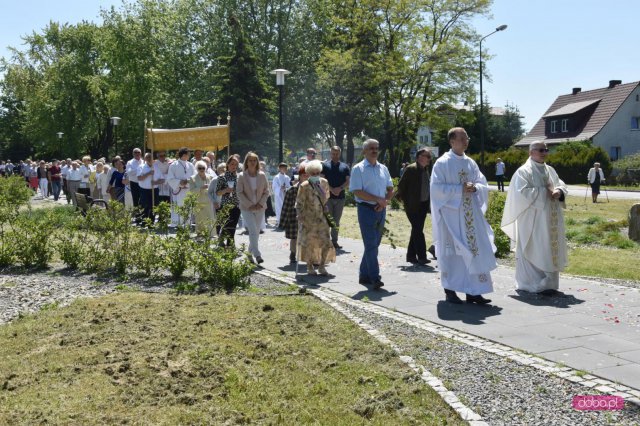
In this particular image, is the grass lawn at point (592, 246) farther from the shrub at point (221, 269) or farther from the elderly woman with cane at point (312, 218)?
the shrub at point (221, 269)

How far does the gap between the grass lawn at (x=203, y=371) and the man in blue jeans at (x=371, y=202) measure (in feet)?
6.73

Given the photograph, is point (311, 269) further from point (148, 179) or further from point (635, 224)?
point (148, 179)

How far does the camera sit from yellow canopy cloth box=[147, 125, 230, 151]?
71.7ft

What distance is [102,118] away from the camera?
69.3 metres

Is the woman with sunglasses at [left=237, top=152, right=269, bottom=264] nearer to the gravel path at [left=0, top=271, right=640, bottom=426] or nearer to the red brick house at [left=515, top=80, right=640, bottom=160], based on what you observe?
the gravel path at [left=0, top=271, right=640, bottom=426]

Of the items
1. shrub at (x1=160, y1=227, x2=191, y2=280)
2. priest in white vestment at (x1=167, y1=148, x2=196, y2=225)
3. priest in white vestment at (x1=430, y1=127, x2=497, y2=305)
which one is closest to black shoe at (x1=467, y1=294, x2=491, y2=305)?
priest in white vestment at (x1=430, y1=127, x2=497, y2=305)

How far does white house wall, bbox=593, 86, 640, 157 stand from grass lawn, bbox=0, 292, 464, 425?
60.4 meters

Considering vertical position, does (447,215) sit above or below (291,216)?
above

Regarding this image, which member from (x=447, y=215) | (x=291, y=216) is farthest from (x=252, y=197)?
(x=447, y=215)

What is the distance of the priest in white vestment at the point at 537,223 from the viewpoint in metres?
9.21

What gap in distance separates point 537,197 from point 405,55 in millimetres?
36528

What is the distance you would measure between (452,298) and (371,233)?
153 cm

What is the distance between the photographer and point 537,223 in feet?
31.0

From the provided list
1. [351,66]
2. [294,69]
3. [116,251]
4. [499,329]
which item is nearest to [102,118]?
[294,69]
